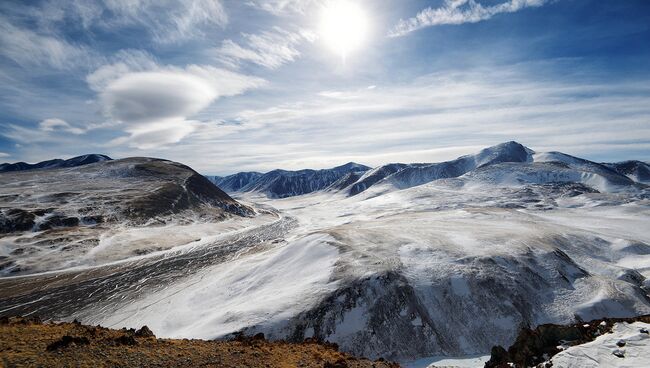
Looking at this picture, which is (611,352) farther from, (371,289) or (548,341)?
(371,289)

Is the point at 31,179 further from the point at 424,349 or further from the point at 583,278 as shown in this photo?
the point at 583,278

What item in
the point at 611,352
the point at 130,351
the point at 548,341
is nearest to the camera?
the point at 611,352

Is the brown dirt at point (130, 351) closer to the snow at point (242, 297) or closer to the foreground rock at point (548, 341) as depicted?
the foreground rock at point (548, 341)

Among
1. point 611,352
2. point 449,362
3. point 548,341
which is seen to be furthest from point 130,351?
point 449,362

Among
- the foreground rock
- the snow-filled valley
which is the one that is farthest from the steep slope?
the foreground rock

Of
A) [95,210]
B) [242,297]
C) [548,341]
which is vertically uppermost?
[95,210]

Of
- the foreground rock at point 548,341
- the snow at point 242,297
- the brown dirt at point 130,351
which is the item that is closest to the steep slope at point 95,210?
A: the snow at point 242,297
